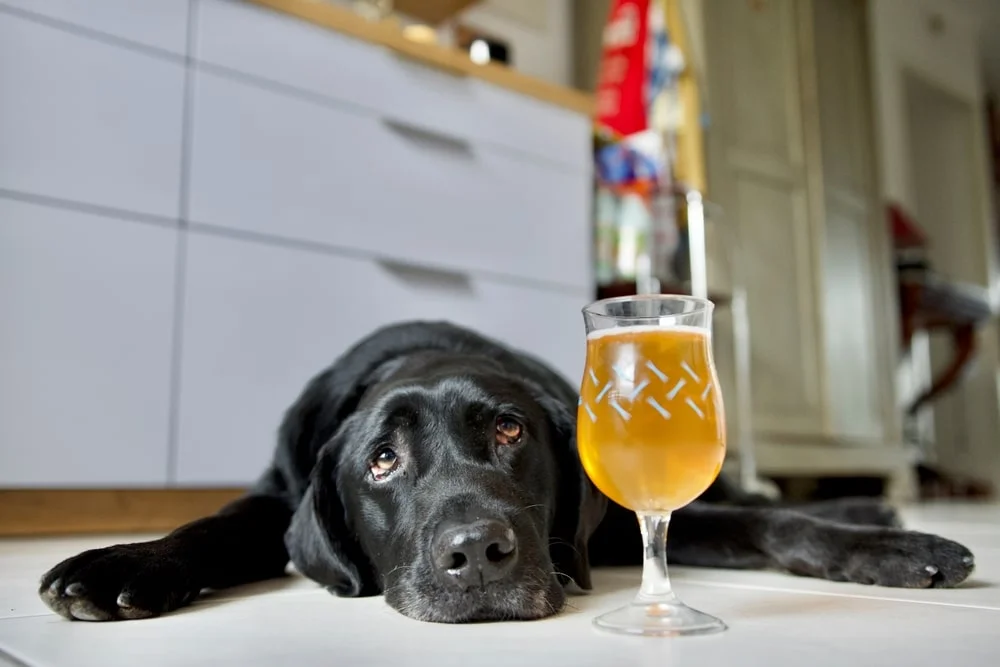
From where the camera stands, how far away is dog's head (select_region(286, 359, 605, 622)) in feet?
3.24

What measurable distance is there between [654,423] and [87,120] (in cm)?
180

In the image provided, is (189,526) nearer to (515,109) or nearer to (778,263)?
(515,109)

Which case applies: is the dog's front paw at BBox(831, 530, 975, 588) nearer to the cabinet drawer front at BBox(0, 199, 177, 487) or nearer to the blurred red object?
the cabinet drawer front at BBox(0, 199, 177, 487)

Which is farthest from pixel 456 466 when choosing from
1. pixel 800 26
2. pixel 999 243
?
pixel 999 243

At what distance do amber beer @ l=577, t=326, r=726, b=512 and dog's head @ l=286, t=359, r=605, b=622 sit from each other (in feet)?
0.53

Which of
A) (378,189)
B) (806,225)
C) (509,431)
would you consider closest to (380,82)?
(378,189)

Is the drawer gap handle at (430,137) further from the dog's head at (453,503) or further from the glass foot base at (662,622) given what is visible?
the glass foot base at (662,622)

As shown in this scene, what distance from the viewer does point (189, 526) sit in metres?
1.26

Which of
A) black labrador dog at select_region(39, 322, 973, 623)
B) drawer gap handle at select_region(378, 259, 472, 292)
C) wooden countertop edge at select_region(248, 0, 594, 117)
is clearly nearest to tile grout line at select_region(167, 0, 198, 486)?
wooden countertop edge at select_region(248, 0, 594, 117)

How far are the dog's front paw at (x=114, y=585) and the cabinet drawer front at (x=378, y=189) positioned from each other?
1.40 meters

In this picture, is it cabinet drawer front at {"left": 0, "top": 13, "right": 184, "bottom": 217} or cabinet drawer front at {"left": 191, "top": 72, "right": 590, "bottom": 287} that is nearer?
cabinet drawer front at {"left": 0, "top": 13, "right": 184, "bottom": 217}

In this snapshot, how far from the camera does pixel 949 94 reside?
7809 millimetres

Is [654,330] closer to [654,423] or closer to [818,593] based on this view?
[654,423]

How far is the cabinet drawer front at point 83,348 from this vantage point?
2033mm
